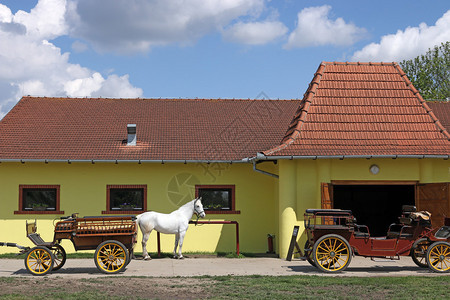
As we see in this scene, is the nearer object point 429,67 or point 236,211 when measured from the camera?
point 236,211

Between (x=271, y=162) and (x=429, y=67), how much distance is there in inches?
1038

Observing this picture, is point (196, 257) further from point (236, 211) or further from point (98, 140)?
point (98, 140)

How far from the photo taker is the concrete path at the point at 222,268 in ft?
41.4

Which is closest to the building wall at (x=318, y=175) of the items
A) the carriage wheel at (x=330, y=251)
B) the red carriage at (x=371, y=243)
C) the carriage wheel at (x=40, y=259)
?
the red carriage at (x=371, y=243)

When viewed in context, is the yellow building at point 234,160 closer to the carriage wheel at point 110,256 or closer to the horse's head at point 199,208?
the horse's head at point 199,208

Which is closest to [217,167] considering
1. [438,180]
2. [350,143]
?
[350,143]

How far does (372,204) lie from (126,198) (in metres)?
11.8

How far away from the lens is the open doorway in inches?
928

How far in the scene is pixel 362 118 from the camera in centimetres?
1617

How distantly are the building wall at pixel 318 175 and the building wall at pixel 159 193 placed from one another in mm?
1672

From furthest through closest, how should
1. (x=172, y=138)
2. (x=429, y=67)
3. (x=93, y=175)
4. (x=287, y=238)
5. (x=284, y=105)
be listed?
1. (x=429, y=67)
2. (x=284, y=105)
3. (x=172, y=138)
4. (x=93, y=175)
5. (x=287, y=238)

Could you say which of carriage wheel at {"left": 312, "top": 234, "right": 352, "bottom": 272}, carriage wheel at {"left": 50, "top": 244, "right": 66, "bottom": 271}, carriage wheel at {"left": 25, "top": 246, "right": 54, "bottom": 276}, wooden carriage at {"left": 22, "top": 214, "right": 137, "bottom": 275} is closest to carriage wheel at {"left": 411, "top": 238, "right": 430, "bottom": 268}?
carriage wheel at {"left": 312, "top": 234, "right": 352, "bottom": 272}

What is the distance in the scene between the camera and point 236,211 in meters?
17.6

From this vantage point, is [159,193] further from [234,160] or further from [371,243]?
[371,243]
